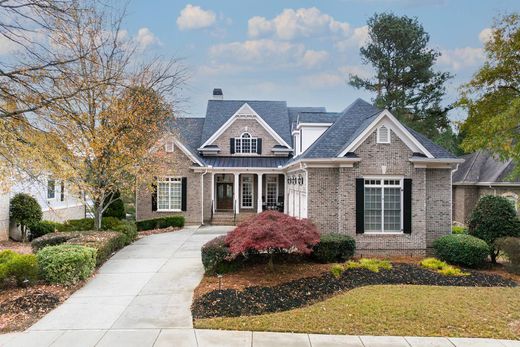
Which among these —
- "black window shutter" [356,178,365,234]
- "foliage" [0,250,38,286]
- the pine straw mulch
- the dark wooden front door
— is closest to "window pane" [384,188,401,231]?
"black window shutter" [356,178,365,234]

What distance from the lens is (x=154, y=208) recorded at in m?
22.4

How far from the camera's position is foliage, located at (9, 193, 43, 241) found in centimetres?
1700

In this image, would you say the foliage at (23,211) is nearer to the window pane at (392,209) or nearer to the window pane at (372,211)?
the window pane at (372,211)

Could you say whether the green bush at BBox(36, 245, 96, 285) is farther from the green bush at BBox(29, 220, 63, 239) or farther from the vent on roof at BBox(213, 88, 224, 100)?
the vent on roof at BBox(213, 88, 224, 100)

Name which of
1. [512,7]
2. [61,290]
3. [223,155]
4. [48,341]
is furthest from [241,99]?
[48,341]

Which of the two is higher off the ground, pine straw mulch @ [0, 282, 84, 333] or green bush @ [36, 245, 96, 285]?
green bush @ [36, 245, 96, 285]

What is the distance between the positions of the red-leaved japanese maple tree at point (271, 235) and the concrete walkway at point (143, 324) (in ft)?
5.05

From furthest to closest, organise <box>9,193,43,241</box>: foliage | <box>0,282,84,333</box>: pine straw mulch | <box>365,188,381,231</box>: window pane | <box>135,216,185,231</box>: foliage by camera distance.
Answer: <box>135,216,185,231</box>: foliage
<box>9,193,43,241</box>: foliage
<box>365,188,381,231</box>: window pane
<box>0,282,84,333</box>: pine straw mulch

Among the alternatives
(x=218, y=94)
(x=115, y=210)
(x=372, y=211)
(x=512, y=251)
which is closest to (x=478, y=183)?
(x=512, y=251)

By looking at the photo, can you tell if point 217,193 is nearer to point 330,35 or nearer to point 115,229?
point 115,229

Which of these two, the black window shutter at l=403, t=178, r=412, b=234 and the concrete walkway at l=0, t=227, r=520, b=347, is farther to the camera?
the black window shutter at l=403, t=178, r=412, b=234

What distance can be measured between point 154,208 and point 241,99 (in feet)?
38.6

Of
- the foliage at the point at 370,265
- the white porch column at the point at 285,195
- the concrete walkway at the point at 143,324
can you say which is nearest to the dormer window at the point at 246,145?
the white porch column at the point at 285,195

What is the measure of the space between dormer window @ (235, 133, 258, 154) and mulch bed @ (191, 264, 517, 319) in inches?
577
